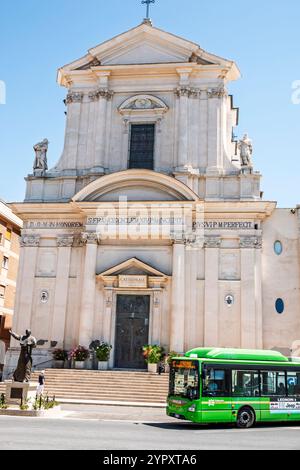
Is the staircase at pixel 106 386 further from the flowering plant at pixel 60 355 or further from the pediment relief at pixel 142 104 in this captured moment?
the pediment relief at pixel 142 104

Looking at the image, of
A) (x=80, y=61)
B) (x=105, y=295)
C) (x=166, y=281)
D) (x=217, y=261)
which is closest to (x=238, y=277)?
(x=217, y=261)

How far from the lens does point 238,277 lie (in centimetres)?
2711

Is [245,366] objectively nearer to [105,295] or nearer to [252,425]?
[252,425]

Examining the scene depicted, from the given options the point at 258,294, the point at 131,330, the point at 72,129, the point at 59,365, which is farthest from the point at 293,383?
the point at 72,129

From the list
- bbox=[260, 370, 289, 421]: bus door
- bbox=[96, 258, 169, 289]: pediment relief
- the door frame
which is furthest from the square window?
bbox=[260, 370, 289, 421]: bus door

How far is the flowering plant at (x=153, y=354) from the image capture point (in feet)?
82.5

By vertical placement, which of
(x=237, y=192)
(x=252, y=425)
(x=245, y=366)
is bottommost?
(x=252, y=425)

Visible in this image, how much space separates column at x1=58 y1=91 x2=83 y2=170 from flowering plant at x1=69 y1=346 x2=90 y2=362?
414 inches

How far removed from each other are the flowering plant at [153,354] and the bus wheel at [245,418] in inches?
368

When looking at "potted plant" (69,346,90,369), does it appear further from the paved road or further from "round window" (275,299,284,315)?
"round window" (275,299,284,315)

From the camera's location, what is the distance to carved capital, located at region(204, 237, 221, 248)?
27531 millimetres

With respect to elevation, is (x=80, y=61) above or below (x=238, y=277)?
above
